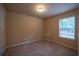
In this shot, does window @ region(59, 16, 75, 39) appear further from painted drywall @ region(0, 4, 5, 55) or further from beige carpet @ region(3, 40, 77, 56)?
painted drywall @ region(0, 4, 5, 55)

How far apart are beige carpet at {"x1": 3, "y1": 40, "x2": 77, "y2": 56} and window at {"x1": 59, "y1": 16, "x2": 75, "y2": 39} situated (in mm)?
269

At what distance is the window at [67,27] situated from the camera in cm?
163

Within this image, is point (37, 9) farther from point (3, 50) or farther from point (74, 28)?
point (3, 50)

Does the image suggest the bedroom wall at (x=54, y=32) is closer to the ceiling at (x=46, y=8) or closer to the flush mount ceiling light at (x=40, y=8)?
the ceiling at (x=46, y=8)

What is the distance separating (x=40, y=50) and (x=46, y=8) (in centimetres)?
88

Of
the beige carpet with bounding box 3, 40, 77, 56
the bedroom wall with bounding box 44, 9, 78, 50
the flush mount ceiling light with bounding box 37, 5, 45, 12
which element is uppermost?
the flush mount ceiling light with bounding box 37, 5, 45, 12

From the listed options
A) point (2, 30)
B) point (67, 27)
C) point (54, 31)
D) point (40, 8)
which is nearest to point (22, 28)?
point (2, 30)

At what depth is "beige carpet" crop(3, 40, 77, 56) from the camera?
5.45 feet

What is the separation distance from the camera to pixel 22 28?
1.73 meters

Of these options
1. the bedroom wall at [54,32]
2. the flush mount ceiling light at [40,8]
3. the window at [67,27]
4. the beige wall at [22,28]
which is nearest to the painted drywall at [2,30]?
the beige wall at [22,28]

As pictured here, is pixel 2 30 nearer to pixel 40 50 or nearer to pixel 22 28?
pixel 22 28

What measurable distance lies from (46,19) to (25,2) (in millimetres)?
562

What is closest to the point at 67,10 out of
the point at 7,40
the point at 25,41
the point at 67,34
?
the point at 67,34

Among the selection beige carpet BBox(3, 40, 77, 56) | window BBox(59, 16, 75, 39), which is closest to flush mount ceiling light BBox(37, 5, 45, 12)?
window BBox(59, 16, 75, 39)
